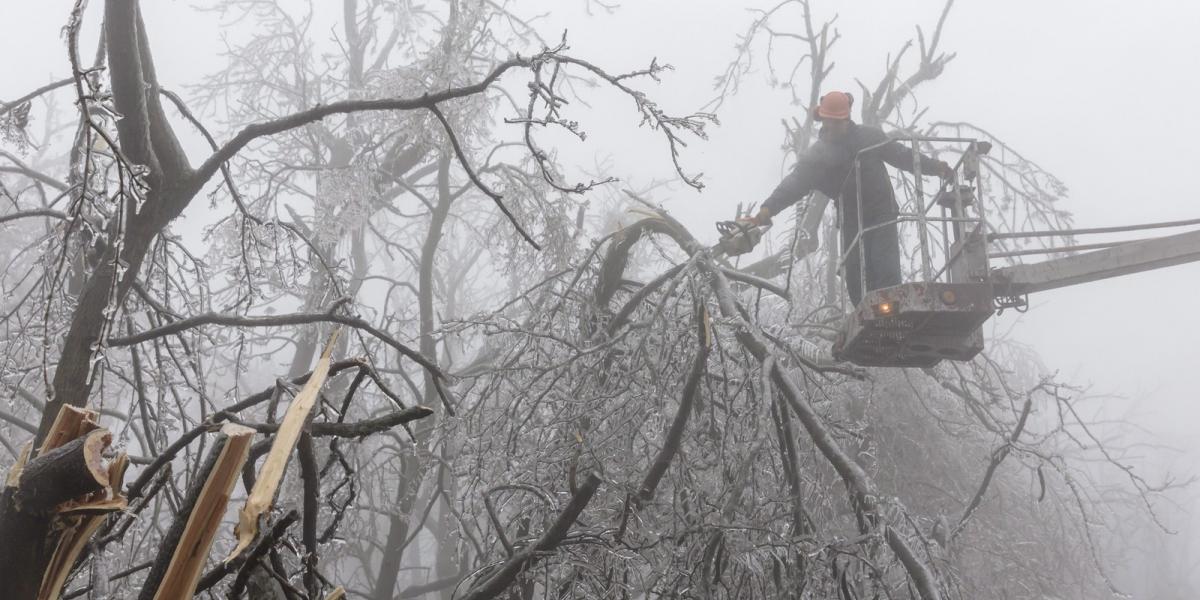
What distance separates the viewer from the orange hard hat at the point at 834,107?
20.6ft

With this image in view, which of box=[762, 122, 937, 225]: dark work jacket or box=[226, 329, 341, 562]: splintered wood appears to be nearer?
box=[226, 329, 341, 562]: splintered wood

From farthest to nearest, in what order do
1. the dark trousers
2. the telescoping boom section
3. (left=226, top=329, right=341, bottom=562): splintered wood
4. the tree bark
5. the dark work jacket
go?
the dark work jacket, the dark trousers, the telescoping boom section, the tree bark, (left=226, top=329, right=341, bottom=562): splintered wood

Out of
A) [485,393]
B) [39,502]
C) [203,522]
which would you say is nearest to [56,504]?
[39,502]

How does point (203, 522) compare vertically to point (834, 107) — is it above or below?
below

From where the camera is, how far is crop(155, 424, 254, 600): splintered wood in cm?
125

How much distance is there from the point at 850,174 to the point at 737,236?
0.92 metres

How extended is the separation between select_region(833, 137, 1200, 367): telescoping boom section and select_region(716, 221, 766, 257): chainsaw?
0.67 metres

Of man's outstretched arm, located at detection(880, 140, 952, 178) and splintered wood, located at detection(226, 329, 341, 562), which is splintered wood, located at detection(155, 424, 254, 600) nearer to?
splintered wood, located at detection(226, 329, 341, 562)

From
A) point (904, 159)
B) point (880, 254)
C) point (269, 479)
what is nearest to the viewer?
point (269, 479)

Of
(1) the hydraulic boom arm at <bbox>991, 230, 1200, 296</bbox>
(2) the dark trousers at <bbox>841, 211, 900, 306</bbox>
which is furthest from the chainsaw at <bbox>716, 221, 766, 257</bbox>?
(1) the hydraulic boom arm at <bbox>991, 230, 1200, 296</bbox>

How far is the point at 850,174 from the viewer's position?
249 inches

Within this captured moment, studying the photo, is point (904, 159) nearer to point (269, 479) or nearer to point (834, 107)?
point (834, 107)

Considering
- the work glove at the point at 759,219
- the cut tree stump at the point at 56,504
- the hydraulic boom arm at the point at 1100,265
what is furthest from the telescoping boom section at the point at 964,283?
the cut tree stump at the point at 56,504

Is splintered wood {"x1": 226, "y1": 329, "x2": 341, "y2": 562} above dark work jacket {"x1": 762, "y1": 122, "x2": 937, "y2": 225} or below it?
below
